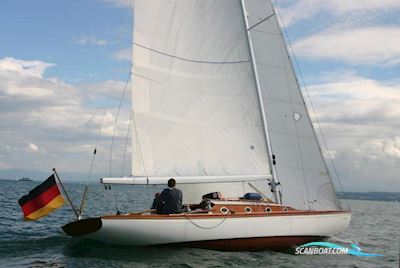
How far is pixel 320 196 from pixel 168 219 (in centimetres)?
635

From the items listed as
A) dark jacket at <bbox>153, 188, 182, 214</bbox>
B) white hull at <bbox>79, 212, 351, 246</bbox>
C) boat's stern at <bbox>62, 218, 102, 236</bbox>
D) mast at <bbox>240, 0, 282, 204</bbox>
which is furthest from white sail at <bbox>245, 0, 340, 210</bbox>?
boat's stern at <bbox>62, 218, 102, 236</bbox>

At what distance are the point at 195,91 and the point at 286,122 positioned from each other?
3.70 meters

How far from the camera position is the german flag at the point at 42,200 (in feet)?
44.9

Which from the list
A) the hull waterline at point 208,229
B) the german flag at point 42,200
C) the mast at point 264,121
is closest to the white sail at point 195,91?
the mast at point 264,121

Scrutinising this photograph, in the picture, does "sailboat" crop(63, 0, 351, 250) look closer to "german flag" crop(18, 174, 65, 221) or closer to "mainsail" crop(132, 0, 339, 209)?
"mainsail" crop(132, 0, 339, 209)

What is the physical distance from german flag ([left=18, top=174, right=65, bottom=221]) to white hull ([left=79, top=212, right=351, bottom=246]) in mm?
1444

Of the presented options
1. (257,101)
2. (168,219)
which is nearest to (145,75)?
(257,101)

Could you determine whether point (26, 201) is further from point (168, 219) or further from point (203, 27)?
point (203, 27)

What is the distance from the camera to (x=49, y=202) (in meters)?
13.8

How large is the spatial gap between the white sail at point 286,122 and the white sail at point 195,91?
1154 millimetres

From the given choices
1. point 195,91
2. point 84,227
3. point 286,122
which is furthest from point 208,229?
point 286,122

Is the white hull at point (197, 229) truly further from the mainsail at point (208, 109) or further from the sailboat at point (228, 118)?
the mainsail at point (208, 109)

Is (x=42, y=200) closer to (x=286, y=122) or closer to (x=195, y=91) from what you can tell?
(x=195, y=91)

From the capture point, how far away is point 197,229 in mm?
14070
